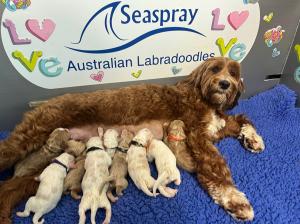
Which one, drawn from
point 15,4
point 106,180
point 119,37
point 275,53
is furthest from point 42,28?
point 275,53

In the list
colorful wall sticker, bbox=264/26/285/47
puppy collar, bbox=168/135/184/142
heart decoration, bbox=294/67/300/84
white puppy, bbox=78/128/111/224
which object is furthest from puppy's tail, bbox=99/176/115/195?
heart decoration, bbox=294/67/300/84

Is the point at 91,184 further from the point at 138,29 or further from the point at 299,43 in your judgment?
the point at 299,43

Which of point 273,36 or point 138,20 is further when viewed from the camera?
point 273,36

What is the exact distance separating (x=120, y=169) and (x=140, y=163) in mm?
152

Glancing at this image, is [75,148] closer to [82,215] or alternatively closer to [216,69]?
[82,215]

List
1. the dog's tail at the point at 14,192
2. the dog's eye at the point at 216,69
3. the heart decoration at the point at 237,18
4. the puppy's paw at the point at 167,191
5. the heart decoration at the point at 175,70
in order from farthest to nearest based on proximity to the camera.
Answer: the heart decoration at the point at 175,70 → the heart decoration at the point at 237,18 → the dog's eye at the point at 216,69 → the puppy's paw at the point at 167,191 → the dog's tail at the point at 14,192

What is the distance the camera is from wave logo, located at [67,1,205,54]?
7.74 feet

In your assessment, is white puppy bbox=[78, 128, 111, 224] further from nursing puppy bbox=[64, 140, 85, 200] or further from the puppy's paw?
the puppy's paw

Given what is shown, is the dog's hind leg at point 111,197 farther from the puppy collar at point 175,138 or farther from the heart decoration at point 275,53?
the heart decoration at point 275,53

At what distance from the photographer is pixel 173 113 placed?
2.55 m

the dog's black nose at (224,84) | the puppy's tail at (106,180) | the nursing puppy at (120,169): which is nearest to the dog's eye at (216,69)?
the dog's black nose at (224,84)

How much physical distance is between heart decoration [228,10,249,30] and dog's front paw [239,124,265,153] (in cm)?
88

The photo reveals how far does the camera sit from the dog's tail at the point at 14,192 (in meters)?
1.97

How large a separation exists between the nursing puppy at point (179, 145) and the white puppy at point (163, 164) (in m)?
0.09
